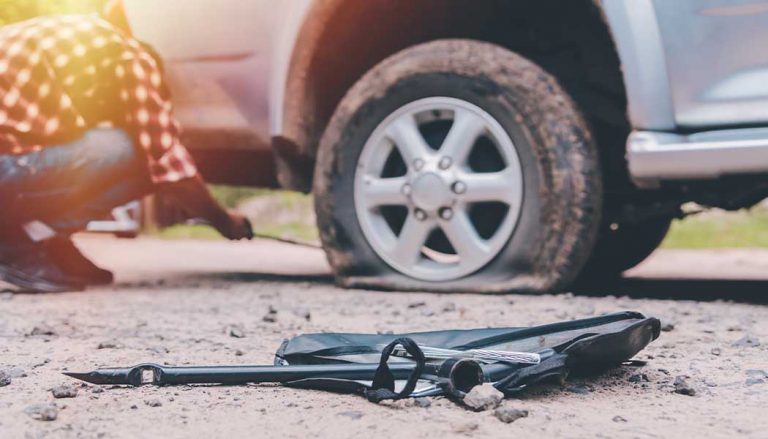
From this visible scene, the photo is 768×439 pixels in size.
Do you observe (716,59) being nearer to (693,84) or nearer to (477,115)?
(693,84)

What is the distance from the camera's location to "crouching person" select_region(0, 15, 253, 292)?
3.39 meters

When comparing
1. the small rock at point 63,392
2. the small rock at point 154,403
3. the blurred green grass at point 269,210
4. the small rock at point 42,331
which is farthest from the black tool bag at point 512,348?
the blurred green grass at point 269,210

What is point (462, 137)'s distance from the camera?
314 centimetres

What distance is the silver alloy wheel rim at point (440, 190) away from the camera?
3.11m

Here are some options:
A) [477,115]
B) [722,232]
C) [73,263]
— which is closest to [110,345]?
[477,115]

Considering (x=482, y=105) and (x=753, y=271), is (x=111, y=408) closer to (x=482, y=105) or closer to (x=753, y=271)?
(x=482, y=105)

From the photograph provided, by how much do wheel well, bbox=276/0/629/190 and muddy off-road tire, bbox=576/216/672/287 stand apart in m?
0.55

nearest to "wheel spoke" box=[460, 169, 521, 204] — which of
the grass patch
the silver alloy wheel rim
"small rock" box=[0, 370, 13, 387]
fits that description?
the silver alloy wheel rim

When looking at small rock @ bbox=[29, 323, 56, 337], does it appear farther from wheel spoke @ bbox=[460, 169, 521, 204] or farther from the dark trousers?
wheel spoke @ bbox=[460, 169, 521, 204]

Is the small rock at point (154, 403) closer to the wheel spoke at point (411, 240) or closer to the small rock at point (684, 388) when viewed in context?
the small rock at point (684, 388)

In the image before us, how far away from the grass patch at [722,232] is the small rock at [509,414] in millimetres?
5820

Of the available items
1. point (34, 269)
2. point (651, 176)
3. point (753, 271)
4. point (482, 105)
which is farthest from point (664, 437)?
point (753, 271)

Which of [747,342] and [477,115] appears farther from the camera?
[477,115]

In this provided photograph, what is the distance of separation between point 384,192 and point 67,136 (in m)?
1.20
